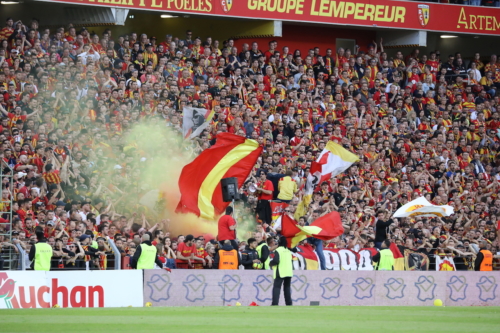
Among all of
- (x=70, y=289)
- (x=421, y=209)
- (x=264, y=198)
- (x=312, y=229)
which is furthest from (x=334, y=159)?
(x=70, y=289)

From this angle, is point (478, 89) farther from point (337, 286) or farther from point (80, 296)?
point (80, 296)

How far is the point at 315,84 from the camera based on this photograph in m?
28.8

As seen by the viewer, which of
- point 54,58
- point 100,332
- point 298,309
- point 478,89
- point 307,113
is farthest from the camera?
point 478,89

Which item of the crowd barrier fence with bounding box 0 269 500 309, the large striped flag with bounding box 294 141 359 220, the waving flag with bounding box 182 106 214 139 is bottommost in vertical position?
the crowd barrier fence with bounding box 0 269 500 309

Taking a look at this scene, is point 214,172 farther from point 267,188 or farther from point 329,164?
point 329,164

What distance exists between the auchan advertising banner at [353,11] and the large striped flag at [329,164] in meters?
7.19

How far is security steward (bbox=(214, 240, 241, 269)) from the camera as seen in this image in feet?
62.3

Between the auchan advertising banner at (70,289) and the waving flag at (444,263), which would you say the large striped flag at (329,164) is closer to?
the waving flag at (444,263)

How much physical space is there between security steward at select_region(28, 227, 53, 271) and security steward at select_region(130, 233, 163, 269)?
5.50 feet

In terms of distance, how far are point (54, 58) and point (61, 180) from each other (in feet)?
12.3

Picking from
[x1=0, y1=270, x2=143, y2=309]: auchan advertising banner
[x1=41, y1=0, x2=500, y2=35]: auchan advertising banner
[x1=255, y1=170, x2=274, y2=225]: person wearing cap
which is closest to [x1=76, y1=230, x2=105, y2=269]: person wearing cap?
[x1=0, y1=270, x2=143, y2=309]: auchan advertising banner

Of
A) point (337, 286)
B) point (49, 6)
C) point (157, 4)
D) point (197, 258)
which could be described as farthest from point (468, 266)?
point (49, 6)

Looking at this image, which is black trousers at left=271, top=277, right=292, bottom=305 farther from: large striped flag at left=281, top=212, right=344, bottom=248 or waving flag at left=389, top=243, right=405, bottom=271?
waving flag at left=389, top=243, right=405, bottom=271

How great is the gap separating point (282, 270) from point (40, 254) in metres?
4.43
